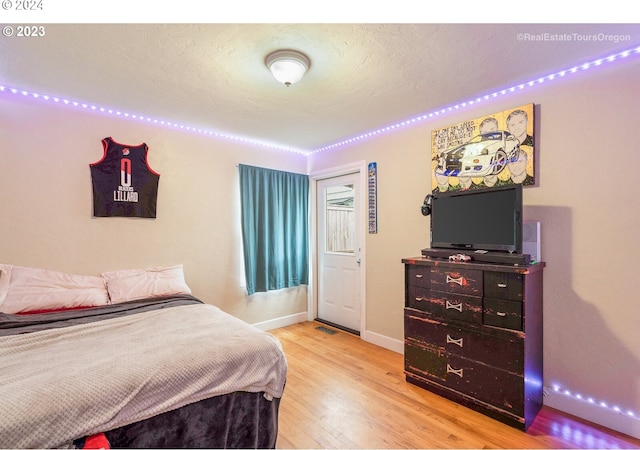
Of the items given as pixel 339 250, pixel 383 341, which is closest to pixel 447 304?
pixel 383 341

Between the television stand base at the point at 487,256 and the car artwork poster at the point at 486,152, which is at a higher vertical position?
the car artwork poster at the point at 486,152

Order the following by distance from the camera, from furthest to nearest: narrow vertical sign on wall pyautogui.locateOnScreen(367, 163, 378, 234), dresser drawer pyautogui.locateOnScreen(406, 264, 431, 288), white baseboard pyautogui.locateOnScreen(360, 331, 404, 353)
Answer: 1. narrow vertical sign on wall pyautogui.locateOnScreen(367, 163, 378, 234)
2. white baseboard pyautogui.locateOnScreen(360, 331, 404, 353)
3. dresser drawer pyautogui.locateOnScreen(406, 264, 431, 288)

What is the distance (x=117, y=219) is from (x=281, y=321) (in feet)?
7.41

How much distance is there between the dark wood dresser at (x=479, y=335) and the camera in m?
1.97

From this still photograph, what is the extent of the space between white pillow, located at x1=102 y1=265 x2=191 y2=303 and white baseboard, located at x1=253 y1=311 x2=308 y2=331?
1.24 metres

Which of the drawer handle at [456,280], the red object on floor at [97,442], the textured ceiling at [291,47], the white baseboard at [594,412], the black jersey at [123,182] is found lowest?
the white baseboard at [594,412]

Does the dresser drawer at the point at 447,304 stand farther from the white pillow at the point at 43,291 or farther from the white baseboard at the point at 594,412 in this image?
the white pillow at the point at 43,291

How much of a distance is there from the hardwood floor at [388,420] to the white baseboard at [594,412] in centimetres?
5

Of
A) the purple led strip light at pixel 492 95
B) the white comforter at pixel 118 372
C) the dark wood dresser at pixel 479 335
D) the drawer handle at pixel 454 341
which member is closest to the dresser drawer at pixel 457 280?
the dark wood dresser at pixel 479 335

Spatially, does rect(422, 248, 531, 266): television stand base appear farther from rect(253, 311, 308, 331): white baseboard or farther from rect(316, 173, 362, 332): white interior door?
rect(253, 311, 308, 331): white baseboard

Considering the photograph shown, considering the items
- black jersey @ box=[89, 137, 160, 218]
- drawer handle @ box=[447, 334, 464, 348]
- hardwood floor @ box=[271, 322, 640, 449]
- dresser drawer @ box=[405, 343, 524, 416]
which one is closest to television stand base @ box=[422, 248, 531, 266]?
drawer handle @ box=[447, 334, 464, 348]

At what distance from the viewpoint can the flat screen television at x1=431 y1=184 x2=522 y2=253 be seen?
2117mm

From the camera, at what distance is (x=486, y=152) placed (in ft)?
8.36

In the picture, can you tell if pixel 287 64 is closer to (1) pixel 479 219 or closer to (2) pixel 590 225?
(1) pixel 479 219
